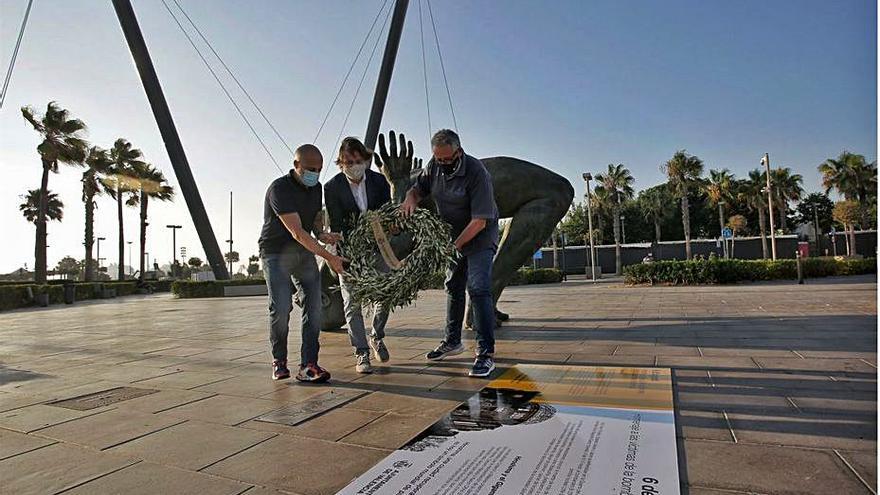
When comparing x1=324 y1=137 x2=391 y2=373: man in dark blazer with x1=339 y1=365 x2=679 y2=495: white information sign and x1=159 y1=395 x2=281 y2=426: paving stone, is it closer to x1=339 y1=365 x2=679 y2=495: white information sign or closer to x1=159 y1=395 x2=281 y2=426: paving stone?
x1=159 y1=395 x2=281 y2=426: paving stone

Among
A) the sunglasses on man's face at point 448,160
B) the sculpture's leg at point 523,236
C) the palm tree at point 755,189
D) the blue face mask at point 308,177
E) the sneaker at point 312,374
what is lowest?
the sneaker at point 312,374

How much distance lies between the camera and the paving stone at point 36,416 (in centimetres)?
294

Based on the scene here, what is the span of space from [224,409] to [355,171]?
1911 mm

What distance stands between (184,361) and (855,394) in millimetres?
5131

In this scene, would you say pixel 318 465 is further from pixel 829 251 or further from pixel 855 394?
pixel 829 251

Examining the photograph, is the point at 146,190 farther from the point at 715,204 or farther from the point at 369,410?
the point at 715,204

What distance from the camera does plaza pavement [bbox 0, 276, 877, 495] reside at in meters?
2.10

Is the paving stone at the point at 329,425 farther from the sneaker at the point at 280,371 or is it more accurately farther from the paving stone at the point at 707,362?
the paving stone at the point at 707,362

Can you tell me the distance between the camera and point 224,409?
126 inches

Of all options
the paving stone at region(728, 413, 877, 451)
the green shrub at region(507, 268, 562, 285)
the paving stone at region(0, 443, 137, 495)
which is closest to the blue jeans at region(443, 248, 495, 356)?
the paving stone at region(728, 413, 877, 451)

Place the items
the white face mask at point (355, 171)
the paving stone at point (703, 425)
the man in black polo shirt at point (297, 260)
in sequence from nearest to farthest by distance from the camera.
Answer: the paving stone at point (703, 425), the man in black polo shirt at point (297, 260), the white face mask at point (355, 171)

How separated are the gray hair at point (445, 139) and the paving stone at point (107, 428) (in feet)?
7.70

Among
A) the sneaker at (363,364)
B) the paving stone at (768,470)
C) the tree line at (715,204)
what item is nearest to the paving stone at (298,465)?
the paving stone at (768,470)

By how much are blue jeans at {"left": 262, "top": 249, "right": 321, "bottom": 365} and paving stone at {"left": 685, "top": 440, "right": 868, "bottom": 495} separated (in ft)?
8.65
